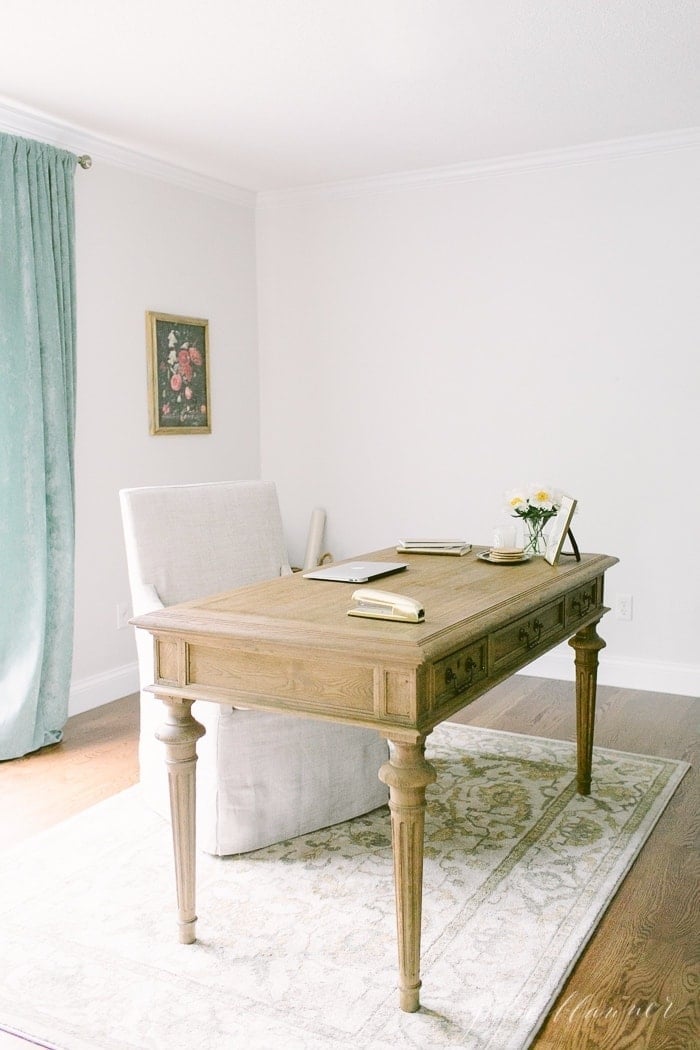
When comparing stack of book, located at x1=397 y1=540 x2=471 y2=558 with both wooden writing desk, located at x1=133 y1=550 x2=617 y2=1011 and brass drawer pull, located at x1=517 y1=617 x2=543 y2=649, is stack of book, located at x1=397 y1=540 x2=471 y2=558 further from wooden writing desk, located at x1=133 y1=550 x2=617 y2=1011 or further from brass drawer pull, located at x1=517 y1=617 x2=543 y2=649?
brass drawer pull, located at x1=517 y1=617 x2=543 y2=649

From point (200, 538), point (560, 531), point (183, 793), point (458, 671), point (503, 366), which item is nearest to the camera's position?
point (458, 671)

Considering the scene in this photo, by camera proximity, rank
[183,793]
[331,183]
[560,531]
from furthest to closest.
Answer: [331,183], [560,531], [183,793]

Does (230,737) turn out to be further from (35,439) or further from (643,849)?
(35,439)

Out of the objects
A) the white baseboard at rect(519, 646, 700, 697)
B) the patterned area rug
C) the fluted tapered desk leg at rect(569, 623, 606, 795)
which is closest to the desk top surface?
the fluted tapered desk leg at rect(569, 623, 606, 795)

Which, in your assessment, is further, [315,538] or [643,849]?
[315,538]

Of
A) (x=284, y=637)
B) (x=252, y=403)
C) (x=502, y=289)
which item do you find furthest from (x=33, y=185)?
(x=284, y=637)

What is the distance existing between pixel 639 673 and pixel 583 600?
71.4 inches

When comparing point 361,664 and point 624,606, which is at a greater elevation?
point 361,664

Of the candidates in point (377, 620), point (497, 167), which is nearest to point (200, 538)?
point (377, 620)

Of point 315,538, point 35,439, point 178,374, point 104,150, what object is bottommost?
point 315,538

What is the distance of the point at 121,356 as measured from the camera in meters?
4.49

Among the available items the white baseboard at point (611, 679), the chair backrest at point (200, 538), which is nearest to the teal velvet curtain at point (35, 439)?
the white baseboard at point (611, 679)

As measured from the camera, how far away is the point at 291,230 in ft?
17.5

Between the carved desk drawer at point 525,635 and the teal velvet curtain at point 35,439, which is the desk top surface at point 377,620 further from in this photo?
the teal velvet curtain at point 35,439
